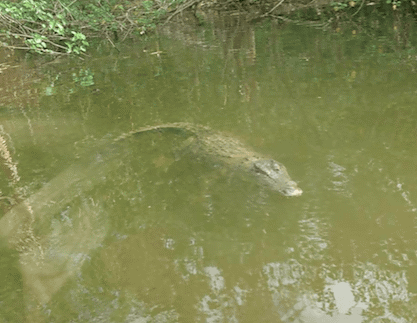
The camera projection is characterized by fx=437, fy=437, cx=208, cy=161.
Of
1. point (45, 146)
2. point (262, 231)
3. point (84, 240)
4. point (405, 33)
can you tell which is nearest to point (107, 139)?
point (45, 146)

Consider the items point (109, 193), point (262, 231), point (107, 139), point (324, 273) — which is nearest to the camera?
point (324, 273)

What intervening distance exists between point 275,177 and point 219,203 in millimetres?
534

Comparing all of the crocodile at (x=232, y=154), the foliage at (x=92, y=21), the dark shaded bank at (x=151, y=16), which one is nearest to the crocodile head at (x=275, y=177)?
the crocodile at (x=232, y=154)

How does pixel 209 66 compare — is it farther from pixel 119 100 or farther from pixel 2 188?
pixel 2 188

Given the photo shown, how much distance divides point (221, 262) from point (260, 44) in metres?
6.10

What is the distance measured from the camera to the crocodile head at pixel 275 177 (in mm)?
3709

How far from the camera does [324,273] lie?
9.48 feet

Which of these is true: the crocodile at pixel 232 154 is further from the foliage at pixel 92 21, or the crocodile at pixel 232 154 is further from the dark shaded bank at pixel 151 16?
the foliage at pixel 92 21

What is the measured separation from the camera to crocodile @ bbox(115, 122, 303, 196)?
3773 mm

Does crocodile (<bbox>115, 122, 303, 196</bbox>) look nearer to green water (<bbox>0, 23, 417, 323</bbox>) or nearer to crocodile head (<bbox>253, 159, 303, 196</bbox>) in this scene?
crocodile head (<bbox>253, 159, 303, 196</bbox>)

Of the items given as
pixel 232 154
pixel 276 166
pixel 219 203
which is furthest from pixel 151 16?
pixel 219 203

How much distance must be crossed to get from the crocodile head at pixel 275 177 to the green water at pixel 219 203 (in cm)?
8

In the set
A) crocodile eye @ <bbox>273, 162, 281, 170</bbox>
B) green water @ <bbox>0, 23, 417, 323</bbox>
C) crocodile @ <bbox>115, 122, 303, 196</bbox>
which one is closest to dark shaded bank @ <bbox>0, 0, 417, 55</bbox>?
green water @ <bbox>0, 23, 417, 323</bbox>

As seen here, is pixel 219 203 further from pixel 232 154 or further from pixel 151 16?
pixel 151 16
